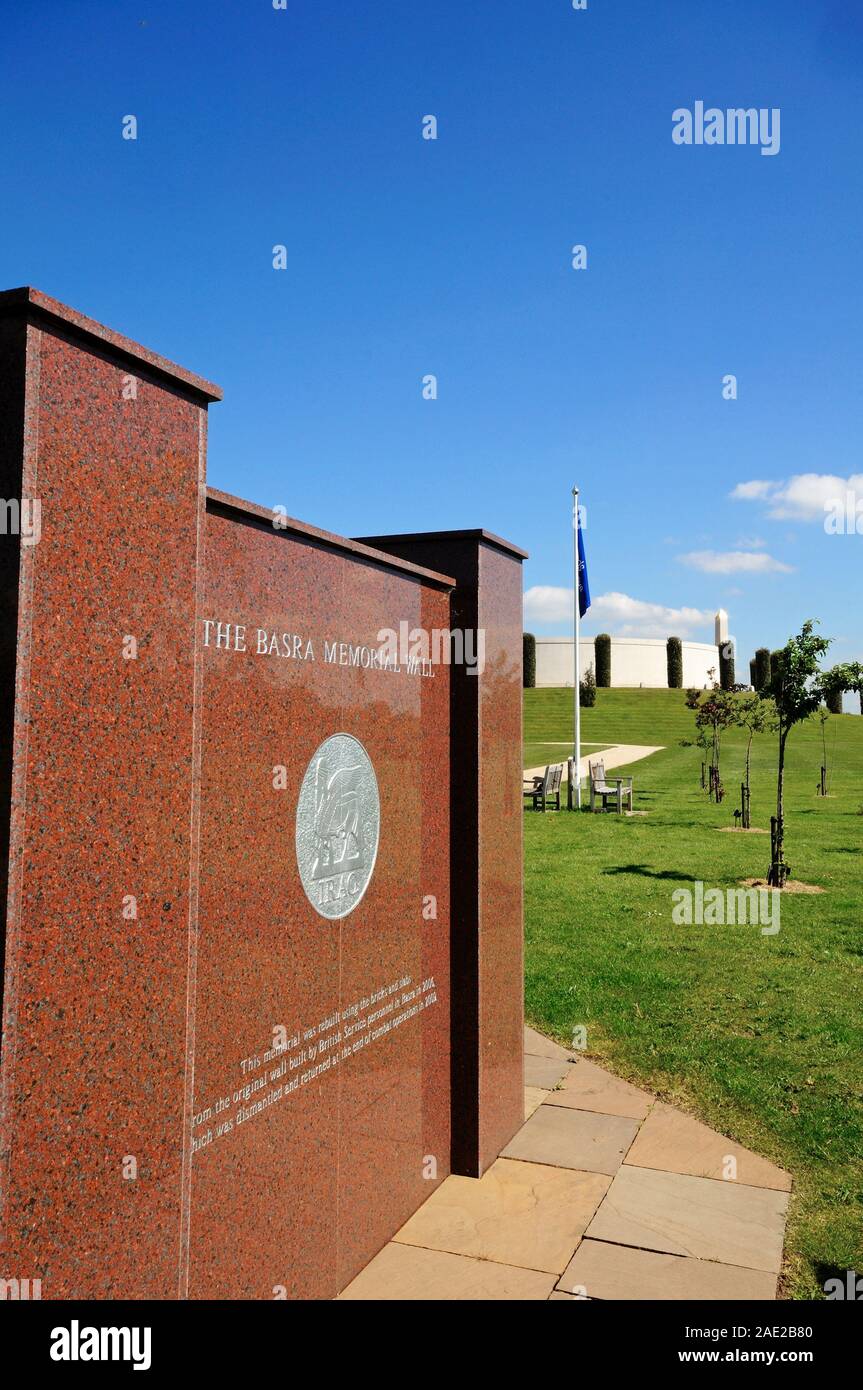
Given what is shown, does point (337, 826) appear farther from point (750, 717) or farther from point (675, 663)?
point (675, 663)

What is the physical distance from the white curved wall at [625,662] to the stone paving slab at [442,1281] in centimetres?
7027

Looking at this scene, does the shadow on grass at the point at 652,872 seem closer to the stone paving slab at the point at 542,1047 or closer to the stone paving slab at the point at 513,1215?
the stone paving slab at the point at 542,1047

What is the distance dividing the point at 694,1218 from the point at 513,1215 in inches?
29.7

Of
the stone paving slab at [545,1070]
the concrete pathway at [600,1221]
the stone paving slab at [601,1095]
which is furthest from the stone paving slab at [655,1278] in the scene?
the stone paving slab at [545,1070]

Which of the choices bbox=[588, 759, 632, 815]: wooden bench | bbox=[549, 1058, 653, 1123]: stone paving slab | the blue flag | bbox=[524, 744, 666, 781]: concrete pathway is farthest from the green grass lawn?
bbox=[524, 744, 666, 781]: concrete pathway

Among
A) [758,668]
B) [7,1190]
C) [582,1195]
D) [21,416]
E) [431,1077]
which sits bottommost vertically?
[582,1195]

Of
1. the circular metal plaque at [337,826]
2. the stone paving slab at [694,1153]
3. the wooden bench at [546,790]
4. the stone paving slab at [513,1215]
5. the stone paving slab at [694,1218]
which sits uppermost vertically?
the circular metal plaque at [337,826]

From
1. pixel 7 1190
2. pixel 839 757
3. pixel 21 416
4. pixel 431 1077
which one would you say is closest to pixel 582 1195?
pixel 431 1077

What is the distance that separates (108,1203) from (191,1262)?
799mm

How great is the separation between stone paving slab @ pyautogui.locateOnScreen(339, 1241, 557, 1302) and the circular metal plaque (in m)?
1.36

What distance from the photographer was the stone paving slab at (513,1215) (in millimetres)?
3738
